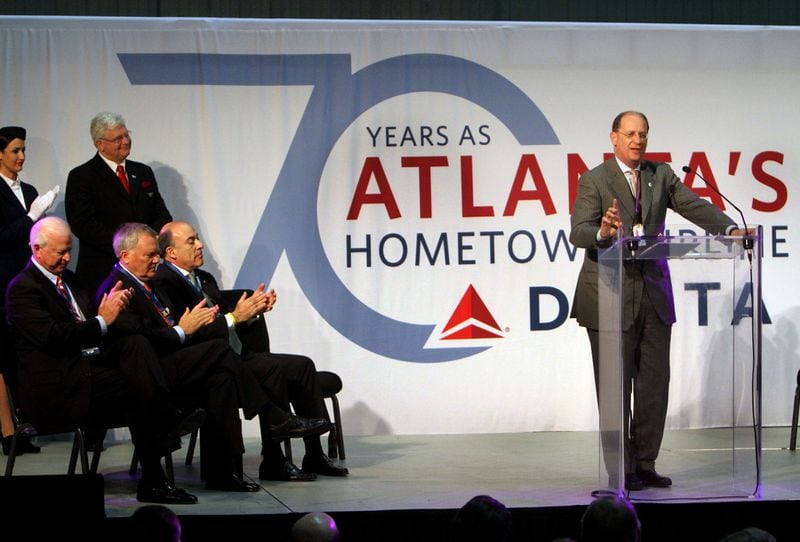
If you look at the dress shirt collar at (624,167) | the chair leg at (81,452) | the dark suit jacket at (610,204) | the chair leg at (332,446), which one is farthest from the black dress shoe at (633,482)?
the chair leg at (81,452)

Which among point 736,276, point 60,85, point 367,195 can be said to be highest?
point 60,85

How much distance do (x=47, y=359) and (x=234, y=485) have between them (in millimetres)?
915

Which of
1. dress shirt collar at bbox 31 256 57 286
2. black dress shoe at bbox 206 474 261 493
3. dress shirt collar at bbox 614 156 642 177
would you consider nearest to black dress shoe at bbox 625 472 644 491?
dress shirt collar at bbox 614 156 642 177

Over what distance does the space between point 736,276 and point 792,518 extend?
96 cm

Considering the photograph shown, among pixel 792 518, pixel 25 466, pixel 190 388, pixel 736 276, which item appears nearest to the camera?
pixel 792 518

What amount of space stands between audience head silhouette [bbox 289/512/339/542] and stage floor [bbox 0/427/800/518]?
170 cm

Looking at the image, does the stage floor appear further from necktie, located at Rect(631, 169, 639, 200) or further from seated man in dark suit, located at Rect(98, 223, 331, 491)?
necktie, located at Rect(631, 169, 639, 200)

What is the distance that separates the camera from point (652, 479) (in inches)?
177

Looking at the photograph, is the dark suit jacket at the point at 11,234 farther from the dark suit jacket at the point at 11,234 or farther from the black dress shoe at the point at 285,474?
the black dress shoe at the point at 285,474

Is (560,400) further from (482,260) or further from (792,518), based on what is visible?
(792,518)

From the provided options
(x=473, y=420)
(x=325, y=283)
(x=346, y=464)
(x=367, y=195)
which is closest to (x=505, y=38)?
(x=367, y=195)

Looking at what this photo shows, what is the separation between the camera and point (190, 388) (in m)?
4.93

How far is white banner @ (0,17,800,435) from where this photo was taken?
21.9ft

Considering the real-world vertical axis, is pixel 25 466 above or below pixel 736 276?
below
